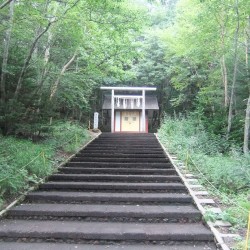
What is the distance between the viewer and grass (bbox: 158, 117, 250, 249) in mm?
4983

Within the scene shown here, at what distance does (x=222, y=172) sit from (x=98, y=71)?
8157 mm

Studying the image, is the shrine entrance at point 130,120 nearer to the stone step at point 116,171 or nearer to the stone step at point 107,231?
the stone step at point 116,171

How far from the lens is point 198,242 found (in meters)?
4.52

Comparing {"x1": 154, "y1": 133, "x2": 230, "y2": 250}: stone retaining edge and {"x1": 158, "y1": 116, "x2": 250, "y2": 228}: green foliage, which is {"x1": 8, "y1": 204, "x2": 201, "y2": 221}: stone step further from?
{"x1": 158, "y1": 116, "x2": 250, "y2": 228}: green foliage

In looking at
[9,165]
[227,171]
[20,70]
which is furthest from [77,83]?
[227,171]

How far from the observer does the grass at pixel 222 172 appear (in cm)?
498

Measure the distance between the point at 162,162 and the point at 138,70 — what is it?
1618 centimetres

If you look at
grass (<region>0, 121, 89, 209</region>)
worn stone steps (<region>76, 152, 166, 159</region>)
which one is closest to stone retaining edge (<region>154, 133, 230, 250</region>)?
worn stone steps (<region>76, 152, 166, 159</region>)

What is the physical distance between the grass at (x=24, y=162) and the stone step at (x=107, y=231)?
0.90 m

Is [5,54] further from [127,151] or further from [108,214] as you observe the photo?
[108,214]

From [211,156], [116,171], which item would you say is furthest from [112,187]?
[211,156]

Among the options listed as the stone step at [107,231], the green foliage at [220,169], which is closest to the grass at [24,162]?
the stone step at [107,231]

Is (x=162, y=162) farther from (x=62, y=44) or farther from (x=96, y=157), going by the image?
(x=62, y=44)

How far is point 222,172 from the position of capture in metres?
6.79
